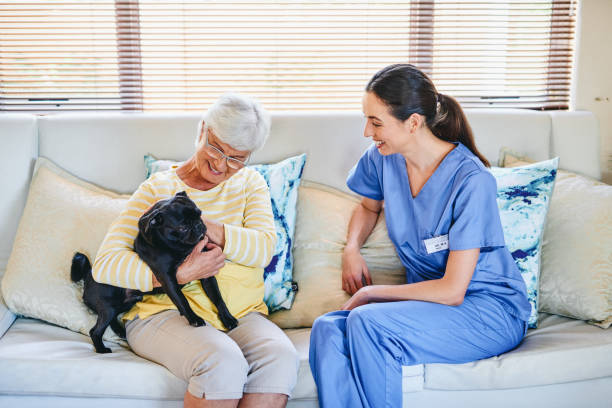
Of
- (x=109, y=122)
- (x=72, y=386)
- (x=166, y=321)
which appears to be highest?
(x=109, y=122)

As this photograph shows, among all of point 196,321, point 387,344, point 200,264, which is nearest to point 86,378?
point 196,321

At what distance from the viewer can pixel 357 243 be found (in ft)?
6.17

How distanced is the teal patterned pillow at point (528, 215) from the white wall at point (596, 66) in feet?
3.31

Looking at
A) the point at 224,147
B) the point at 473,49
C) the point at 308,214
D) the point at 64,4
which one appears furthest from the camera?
the point at 473,49

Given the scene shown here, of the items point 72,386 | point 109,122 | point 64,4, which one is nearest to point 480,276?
point 72,386

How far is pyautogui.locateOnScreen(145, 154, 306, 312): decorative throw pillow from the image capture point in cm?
181

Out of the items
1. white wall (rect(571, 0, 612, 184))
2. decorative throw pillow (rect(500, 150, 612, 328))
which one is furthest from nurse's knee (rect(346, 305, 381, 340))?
white wall (rect(571, 0, 612, 184))

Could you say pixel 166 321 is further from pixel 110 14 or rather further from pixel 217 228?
pixel 110 14

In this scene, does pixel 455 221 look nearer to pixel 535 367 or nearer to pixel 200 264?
pixel 535 367

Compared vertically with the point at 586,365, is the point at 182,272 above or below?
above

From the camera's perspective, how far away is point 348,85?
8.79ft

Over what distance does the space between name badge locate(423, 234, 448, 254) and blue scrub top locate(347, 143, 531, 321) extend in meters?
0.02

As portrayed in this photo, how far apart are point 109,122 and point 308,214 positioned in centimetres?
88

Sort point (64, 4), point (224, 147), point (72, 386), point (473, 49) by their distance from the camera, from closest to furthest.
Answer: point (72, 386), point (224, 147), point (64, 4), point (473, 49)
